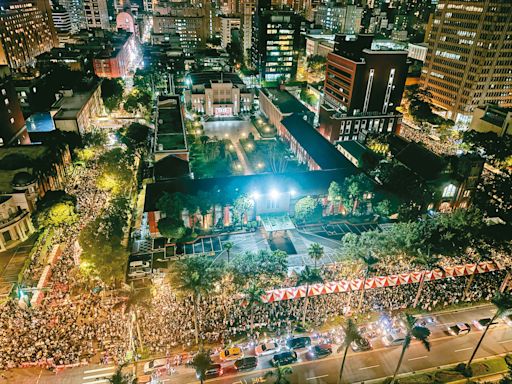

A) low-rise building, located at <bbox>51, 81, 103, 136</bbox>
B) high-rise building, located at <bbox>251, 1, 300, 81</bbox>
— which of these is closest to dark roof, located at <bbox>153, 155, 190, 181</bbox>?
low-rise building, located at <bbox>51, 81, 103, 136</bbox>

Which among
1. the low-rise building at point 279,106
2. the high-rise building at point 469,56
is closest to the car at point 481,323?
the low-rise building at point 279,106

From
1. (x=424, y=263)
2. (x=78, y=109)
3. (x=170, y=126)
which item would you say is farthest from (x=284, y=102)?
(x=424, y=263)

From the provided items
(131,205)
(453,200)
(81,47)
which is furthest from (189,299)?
A: (81,47)

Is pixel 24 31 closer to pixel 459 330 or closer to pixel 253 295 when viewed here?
pixel 253 295

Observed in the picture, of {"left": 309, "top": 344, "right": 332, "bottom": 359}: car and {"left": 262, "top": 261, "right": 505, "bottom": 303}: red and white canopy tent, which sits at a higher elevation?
{"left": 262, "top": 261, "right": 505, "bottom": 303}: red and white canopy tent

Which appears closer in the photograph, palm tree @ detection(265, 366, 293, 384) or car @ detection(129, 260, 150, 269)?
palm tree @ detection(265, 366, 293, 384)

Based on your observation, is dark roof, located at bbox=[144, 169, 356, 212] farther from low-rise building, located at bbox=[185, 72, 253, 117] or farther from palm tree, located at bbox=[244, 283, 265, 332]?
low-rise building, located at bbox=[185, 72, 253, 117]

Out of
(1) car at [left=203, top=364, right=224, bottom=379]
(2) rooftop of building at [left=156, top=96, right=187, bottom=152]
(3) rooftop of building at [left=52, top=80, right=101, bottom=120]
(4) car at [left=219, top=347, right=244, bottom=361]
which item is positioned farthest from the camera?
(3) rooftop of building at [left=52, top=80, right=101, bottom=120]
